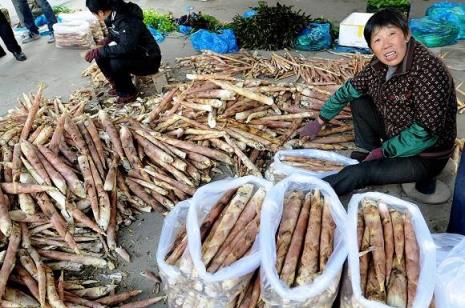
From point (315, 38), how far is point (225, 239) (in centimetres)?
464

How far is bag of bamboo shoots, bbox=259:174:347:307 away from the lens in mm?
1609

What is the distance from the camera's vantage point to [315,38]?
18.8 ft

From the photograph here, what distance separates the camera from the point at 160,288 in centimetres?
240

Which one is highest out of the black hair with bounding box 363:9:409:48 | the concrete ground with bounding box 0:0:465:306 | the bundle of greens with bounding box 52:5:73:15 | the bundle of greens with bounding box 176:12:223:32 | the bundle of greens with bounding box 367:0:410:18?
the black hair with bounding box 363:9:409:48

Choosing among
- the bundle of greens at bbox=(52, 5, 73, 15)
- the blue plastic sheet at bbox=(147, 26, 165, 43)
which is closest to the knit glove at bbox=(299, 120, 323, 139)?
the blue plastic sheet at bbox=(147, 26, 165, 43)

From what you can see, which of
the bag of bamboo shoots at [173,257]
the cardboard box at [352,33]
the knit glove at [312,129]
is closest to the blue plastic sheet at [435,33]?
the cardboard box at [352,33]

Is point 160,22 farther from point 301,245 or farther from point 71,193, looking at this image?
point 301,245

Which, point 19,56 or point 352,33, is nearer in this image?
point 352,33

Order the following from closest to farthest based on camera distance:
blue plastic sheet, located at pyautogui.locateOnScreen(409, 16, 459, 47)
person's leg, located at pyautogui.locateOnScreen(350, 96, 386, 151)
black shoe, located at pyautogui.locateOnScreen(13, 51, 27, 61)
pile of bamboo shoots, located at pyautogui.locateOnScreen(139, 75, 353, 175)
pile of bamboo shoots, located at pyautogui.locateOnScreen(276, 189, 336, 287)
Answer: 1. pile of bamboo shoots, located at pyautogui.locateOnScreen(276, 189, 336, 287)
2. person's leg, located at pyautogui.locateOnScreen(350, 96, 386, 151)
3. pile of bamboo shoots, located at pyautogui.locateOnScreen(139, 75, 353, 175)
4. blue plastic sheet, located at pyautogui.locateOnScreen(409, 16, 459, 47)
5. black shoe, located at pyautogui.locateOnScreen(13, 51, 27, 61)

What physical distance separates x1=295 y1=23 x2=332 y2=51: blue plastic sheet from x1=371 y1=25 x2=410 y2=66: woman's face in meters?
3.62

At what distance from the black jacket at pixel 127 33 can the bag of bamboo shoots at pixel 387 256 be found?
331 centimetres

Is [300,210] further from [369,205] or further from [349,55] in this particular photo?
[349,55]

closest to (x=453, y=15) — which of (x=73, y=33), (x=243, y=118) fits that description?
(x=243, y=118)

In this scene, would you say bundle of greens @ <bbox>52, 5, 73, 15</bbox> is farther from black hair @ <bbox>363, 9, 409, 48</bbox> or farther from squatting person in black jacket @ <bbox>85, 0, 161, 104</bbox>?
black hair @ <bbox>363, 9, 409, 48</bbox>
